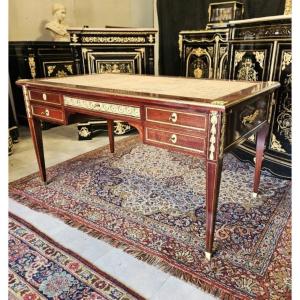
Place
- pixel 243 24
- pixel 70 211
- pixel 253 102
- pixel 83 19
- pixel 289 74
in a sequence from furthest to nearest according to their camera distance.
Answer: pixel 83 19 < pixel 243 24 < pixel 289 74 < pixel 70 211 < pixel 253 102

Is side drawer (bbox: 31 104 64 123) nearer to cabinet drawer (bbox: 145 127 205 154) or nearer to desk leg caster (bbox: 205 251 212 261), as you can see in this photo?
cabinet drawer (bbox: 145 127 205 154)

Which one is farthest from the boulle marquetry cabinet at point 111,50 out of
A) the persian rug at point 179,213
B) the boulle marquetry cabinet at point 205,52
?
the persian rug at point 179,213

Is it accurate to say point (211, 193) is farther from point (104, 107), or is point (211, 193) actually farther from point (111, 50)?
point (111, 50)

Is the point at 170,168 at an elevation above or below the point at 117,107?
below

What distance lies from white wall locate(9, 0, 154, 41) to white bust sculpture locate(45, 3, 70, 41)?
1.29 ft

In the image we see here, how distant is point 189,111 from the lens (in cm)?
140

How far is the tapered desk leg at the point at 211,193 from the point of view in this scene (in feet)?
4.61

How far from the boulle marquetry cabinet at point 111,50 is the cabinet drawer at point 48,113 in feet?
4.37

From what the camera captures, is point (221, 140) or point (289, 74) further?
point (289, 74)

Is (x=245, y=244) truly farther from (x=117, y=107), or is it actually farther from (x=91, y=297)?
(x=117, y=107)

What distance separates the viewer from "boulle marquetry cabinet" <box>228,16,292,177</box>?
2.21 metres

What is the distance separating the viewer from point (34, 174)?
2.67 metres

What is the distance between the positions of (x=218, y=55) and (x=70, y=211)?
2.55 m

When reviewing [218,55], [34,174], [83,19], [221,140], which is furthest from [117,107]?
[83,19]
